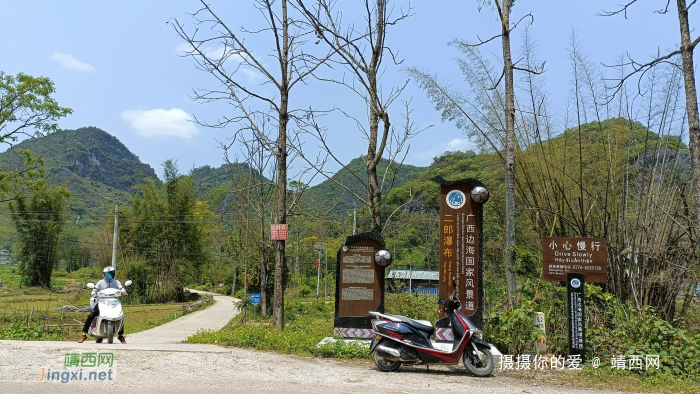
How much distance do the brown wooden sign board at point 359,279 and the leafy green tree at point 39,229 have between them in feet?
90.5

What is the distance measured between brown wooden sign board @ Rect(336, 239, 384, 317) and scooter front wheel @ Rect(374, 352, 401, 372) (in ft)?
7.53

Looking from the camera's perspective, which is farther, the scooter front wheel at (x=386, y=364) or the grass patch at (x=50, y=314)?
the grass patch at (x=50, y=314)

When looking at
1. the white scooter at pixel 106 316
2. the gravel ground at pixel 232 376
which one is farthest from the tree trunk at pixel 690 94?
the white scooter at pixel 106 316

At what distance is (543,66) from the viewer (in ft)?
26.1

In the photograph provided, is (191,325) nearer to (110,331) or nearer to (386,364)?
(110,331)

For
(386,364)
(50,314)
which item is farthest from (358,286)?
(50,314)

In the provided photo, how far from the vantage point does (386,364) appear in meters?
5.90

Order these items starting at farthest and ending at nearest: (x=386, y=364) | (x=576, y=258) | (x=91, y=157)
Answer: (x=91, y=157)
(x=576, y=258)
(x=386, y=364)

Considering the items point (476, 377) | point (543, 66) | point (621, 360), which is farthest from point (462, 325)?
point (543, 66)

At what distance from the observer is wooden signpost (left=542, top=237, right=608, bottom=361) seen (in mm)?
6352

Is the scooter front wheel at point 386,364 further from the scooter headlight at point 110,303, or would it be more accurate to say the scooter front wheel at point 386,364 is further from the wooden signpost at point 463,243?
the scooter headlight at point 110,303

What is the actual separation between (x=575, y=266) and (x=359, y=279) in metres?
3.30

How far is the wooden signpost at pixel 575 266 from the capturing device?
20.8 feet

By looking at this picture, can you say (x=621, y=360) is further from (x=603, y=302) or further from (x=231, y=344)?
(x=231, y=344)
